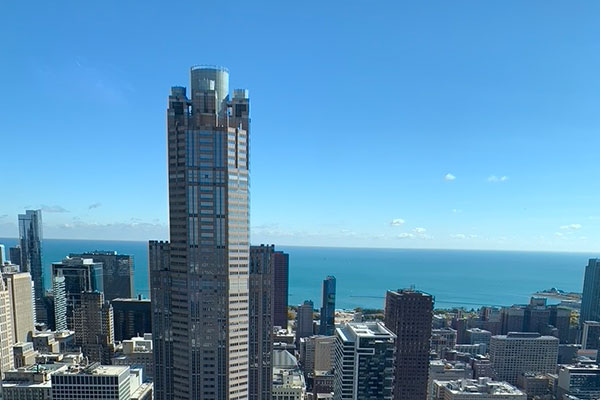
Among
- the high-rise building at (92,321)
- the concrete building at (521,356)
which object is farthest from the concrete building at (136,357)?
the concrete building at (521,356)

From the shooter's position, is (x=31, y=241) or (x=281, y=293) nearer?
(x=281, y=293)

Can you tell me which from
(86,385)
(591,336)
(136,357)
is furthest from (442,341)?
(86,385)

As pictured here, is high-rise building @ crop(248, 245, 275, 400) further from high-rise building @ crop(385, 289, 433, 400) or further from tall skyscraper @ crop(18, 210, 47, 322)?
tall skyscraper @ crop(18, 210, 47, 322)

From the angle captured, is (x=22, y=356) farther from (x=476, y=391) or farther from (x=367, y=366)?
(x=476, y=391)

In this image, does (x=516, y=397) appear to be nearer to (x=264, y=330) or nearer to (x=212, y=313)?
(x=264, y=330)

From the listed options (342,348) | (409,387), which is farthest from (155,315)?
(409,387)

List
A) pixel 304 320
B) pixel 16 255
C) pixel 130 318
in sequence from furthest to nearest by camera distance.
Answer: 1. pixel 16 255
2. pixel 304 320
3. pixel 130 318

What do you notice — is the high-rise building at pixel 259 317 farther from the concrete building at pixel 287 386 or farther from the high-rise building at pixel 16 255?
the high-rise building at pixel 16 255
